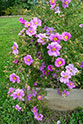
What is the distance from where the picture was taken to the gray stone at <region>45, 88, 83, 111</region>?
1655 millimetres

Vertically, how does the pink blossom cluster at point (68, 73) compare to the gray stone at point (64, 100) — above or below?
above

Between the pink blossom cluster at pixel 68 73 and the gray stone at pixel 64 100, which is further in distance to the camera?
the gray stone at pixel 64 100

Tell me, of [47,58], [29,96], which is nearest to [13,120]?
[29,96]

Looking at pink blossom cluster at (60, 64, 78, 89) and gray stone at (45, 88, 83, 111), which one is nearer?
pink blossom cluster at (60, 64, 78, 89)

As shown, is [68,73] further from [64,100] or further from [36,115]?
Result: [36,115]

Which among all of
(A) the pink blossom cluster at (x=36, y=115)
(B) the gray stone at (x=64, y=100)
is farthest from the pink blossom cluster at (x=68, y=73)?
(A) the pink blossom cluster at (x=36, y=115)

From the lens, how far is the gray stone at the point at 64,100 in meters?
1.65

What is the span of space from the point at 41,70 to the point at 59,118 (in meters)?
0.57

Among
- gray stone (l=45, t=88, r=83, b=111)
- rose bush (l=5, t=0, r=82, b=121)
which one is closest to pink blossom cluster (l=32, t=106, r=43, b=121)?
rose bush (l=5, t=0, r=82, b=121)

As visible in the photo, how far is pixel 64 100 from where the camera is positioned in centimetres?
172

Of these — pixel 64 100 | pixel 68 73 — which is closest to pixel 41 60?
pixel 68 73

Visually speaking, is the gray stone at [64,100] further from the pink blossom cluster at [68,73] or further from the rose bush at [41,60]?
the pink blossom cluster at [68,73]

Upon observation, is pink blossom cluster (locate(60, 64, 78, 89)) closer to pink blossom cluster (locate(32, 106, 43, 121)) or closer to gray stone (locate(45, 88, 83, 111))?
gray stone (locate(45, 88, 83, 111))

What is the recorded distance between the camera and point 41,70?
Answer: 161cm
